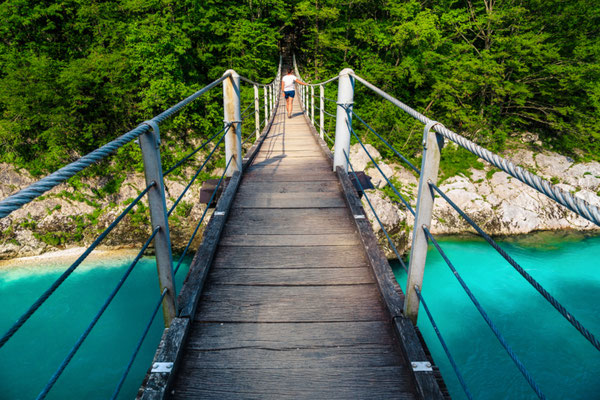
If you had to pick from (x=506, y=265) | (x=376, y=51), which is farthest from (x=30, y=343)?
(x=376, y=51)

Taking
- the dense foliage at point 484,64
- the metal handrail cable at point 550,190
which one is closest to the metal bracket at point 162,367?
the metal handrail cable at point 550,190

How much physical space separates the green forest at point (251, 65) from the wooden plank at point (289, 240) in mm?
11022

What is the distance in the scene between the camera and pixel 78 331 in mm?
8406

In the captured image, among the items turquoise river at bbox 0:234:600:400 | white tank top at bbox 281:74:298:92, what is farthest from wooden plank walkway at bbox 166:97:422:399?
turquoise river at bbox 0:234:600:400

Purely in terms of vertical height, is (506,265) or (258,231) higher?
(258,231)

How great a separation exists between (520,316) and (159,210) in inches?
418

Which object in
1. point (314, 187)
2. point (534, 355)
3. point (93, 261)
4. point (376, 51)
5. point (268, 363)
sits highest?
point (376, 51)

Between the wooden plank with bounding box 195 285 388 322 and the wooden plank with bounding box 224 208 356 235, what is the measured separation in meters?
0.69

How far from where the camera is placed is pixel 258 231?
267 centimetres

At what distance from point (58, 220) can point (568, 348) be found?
50.5 feet

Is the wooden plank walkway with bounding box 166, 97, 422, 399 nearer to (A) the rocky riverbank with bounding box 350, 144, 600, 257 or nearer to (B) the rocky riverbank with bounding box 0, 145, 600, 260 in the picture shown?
(B) the rocky riverbank with bounding box 0, 145, 600, 260

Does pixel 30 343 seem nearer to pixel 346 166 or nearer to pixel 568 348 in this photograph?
pixel 346 166

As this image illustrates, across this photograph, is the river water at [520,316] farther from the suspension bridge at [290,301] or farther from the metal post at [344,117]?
the suspension bridge at [290,301]

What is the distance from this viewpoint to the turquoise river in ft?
24.4
